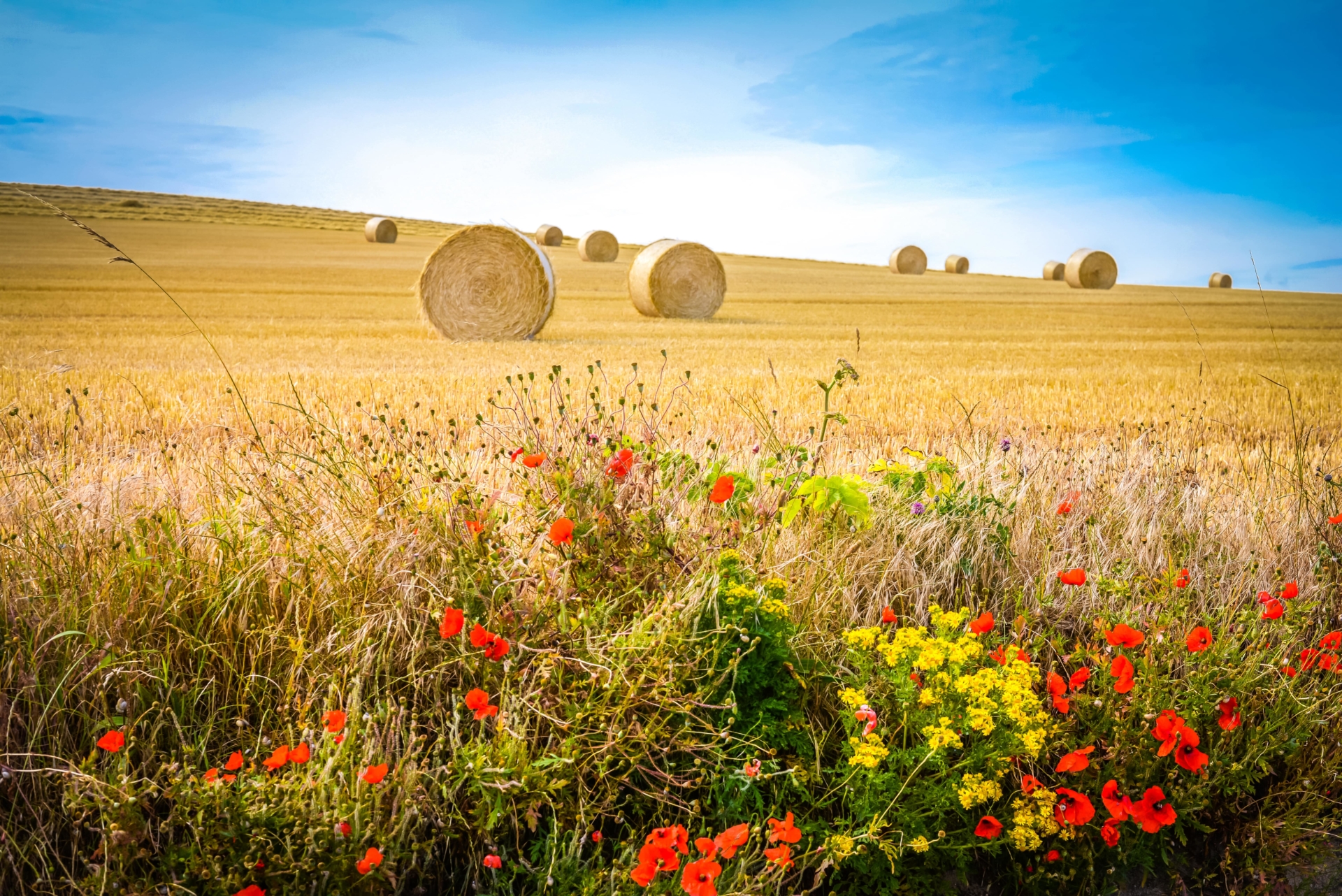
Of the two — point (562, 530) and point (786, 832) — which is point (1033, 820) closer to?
point (786, 832)

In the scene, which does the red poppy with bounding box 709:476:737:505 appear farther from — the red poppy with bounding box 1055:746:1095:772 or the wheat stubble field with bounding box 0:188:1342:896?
the red poppy with bounding box 1055:746:1095:772

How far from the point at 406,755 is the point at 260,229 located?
55.8 metres

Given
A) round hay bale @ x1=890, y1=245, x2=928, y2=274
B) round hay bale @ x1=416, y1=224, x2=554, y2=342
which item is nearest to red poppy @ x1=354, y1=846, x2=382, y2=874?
round hay bale @ x1=416, y1=224, x2=554, y2=342

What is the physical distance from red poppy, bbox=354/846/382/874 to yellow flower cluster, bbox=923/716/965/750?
1.33m

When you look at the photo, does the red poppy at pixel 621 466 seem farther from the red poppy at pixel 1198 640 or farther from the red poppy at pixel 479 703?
the red poppy at pixel 1198 640

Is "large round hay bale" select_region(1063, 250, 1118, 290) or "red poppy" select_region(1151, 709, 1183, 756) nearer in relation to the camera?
"red poppy" select_region(1151, 709, 1183, 756)

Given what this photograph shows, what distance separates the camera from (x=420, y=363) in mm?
11008

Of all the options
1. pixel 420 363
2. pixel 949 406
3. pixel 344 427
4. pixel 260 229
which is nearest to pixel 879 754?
pixel 344 427

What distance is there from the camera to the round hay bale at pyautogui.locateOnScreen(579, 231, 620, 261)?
38438mm

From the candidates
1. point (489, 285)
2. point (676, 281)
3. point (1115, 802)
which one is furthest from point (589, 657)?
point (676, 281)

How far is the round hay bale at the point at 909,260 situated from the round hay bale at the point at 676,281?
2696cm

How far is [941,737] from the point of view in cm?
221

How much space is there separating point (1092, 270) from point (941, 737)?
43.1 meters

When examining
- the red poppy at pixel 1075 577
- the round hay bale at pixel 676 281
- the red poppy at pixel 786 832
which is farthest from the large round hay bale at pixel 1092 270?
the red poppy at pixel 786 832
